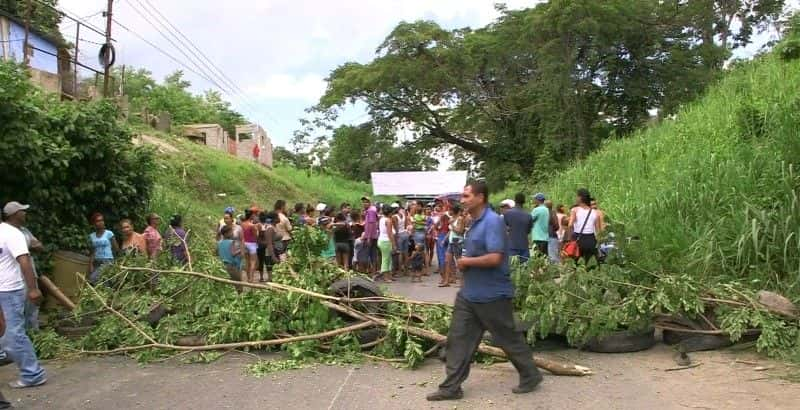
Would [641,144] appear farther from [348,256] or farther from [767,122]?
[348,256]

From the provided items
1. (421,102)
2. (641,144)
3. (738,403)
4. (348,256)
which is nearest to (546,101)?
(421,102)

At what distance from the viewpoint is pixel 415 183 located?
28016mm

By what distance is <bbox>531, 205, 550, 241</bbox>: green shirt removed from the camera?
39.1 ft

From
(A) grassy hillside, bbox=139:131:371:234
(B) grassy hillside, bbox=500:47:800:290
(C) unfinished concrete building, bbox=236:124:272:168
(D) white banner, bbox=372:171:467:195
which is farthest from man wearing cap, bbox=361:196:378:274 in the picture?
(C) unfinished concrete building, bbox=236:124:272:168

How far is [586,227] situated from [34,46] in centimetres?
2681

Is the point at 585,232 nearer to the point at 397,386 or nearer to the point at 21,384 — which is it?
the point at 397,386

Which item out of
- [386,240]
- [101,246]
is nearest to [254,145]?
[386,240]

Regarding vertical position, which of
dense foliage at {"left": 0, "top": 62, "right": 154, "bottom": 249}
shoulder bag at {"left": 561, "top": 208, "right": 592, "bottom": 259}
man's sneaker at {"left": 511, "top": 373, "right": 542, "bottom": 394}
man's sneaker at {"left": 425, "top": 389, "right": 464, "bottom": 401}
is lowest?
man's sneaker at {"left": 425, "top": 389, "right": 464, "bottom": 401}

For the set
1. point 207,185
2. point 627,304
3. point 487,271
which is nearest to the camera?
point 487,271

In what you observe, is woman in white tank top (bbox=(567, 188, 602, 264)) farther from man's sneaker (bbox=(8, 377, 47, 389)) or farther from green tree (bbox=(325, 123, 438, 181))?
green tree (bbox=(325, 123, 438, 181))

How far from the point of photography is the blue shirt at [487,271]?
5527 millimetres

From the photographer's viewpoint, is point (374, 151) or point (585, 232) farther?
point (374, 151)

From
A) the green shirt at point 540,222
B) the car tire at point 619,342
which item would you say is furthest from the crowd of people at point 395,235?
the car tire at point 619,342

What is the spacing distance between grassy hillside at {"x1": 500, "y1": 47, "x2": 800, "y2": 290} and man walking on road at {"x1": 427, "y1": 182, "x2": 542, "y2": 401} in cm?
288
